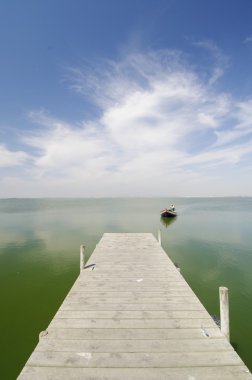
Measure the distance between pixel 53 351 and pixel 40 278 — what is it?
31.9ft

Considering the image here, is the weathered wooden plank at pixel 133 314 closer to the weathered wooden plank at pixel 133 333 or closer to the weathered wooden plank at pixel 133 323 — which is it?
the weathered wooden plank at pixel 133 323

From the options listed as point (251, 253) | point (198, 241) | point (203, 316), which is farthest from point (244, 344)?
point (198, 241)

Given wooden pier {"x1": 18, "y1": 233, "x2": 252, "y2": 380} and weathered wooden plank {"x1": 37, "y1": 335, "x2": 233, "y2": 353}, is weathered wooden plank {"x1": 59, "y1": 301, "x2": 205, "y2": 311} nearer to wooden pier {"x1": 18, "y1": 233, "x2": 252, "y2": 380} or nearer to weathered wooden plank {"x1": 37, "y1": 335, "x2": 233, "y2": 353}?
wooden pier {"x1": 18, "y1": 233, "x2": 252, "y2": 380}

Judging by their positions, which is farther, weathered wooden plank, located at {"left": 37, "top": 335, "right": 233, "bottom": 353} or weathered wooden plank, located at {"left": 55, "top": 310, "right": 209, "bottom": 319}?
weathered wooden plank, located at {"left": 55, "top": 310, "right": 209, "bottom": 319}

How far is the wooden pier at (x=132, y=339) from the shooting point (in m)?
4.38

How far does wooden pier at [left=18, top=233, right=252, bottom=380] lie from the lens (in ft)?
14.4

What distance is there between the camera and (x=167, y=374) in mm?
4309

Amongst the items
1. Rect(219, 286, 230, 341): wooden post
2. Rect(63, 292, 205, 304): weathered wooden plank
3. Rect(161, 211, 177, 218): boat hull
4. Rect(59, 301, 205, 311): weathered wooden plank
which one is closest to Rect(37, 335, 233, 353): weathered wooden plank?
Rect(219, 286, 230, 341): wooden post

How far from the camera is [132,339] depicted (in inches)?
208

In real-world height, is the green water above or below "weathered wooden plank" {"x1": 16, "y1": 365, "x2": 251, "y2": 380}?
below

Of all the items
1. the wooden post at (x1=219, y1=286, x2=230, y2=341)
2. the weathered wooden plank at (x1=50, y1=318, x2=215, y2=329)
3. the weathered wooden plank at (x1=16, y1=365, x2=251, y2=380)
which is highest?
the wooden post at (x1=219, y1=286, x2=230, y2=341)

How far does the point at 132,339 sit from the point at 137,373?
3.15 feet

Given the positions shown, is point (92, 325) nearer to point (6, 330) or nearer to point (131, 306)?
point (131, 306)

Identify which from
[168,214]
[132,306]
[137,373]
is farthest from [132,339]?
[168,214]
